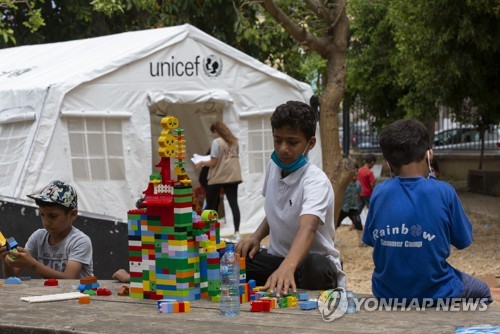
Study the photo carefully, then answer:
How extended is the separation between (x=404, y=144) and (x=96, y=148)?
958 centimetres

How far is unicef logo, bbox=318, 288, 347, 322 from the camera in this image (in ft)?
13.4

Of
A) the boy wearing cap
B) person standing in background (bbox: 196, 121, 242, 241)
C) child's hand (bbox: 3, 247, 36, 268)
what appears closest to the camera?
child's hand (bbox: 3, 247, 36, 268)

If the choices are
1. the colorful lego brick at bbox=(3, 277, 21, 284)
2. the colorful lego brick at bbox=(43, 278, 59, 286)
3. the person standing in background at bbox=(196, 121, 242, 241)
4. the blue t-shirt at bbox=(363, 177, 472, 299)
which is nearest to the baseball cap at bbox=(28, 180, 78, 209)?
the colorful lego brick at bbox=(3, 277, 21, 284)

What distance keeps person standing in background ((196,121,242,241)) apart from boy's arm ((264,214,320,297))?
8.98 m

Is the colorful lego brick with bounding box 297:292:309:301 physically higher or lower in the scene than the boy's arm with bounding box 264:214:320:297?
lower

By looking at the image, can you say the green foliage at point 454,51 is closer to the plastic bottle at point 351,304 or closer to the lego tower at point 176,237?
the lego tower at point 176,237

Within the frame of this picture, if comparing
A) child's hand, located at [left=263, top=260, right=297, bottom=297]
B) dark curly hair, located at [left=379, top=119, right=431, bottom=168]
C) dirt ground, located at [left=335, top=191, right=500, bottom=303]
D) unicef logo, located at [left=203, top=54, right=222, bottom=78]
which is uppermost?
unicef logo, located at [left=203, top=54, right=222, bottom=78]

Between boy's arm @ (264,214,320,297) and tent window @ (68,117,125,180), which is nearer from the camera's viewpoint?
boy's arm @ (264,214,320,297)

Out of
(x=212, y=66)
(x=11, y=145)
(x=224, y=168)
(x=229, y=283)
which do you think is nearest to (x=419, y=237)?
(x=229, y=283)

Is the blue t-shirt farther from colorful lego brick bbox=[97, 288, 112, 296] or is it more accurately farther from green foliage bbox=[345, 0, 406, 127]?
green foliage bbox=[345, 0, 406, 127]

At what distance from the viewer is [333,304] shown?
423cm

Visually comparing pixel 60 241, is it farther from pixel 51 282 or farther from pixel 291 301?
pixel 291 301

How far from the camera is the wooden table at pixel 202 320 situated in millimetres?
3821

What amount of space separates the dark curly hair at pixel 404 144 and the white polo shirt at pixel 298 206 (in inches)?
23.4
